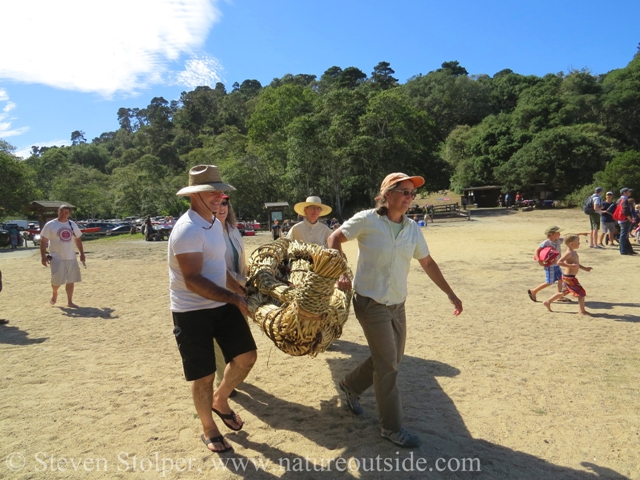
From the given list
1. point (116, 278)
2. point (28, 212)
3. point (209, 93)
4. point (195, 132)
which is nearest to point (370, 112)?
point (28, 212)

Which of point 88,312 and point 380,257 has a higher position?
point 380,257

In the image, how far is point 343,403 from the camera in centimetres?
409

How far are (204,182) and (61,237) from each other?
19.1 feet

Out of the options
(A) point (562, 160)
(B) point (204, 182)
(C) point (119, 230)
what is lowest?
(C) point (119, 230)

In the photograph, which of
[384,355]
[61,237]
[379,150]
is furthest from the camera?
[379,150]

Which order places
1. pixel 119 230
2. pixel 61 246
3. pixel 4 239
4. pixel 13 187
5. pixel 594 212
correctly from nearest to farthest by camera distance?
1. pixel 61 246
2. pixel 594 212
3. pixel 4 239
4. pixel 13 187
5. pixel 119 230

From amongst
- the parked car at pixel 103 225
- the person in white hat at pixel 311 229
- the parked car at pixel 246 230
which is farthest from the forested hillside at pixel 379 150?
the person in white hat at pixel 311 229

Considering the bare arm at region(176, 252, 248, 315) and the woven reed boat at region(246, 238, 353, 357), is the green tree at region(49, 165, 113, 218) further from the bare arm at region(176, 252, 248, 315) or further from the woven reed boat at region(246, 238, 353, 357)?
the bare arm at region(176, 252, 248, 315)

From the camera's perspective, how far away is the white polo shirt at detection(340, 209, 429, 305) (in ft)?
11.2

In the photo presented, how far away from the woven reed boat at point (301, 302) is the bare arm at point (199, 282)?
386mm

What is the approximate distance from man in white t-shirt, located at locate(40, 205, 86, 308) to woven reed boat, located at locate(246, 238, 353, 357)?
215 inches

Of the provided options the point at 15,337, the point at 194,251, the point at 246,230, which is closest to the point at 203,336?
the point at 194,251

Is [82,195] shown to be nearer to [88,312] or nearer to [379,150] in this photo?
[379,150]

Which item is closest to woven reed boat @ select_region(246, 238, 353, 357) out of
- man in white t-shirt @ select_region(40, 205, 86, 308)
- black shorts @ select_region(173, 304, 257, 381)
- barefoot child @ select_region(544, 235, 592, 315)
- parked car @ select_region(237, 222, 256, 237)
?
black shorts @ select_region(173, 304, 257, 381)
